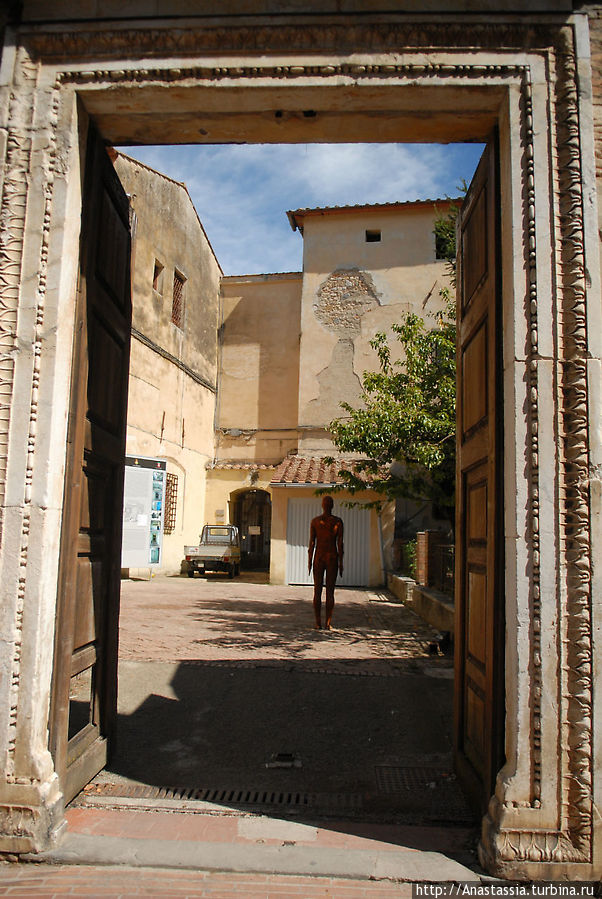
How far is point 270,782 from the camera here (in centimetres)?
412

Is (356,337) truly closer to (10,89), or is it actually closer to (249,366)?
(249,366)

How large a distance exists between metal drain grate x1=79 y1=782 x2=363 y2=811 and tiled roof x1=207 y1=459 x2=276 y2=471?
17436 millimetres

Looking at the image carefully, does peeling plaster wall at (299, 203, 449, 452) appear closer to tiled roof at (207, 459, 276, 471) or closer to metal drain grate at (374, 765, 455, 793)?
tiled roof at (207, 459, 276, 471)

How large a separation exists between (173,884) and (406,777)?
181cm

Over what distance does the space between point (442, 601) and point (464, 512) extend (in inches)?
235

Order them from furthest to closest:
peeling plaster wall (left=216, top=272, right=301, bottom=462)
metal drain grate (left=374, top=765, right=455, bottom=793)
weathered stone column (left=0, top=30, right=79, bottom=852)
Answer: peeling plaster wall (left=216, top=272, right=301, bottom=462), metal drain grate (left=374, top=765, right=455, bottom=793), weathered stone column (left=0, top=30, right=79, bottom=852)

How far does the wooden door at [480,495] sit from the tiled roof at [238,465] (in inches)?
669

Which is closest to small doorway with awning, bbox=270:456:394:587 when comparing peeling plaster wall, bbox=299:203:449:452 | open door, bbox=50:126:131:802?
peeling plaster wall, bbox=299:203:449:452

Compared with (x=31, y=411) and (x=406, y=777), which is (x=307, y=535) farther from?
(x=31, y=411)

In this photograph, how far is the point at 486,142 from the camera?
12.6ft

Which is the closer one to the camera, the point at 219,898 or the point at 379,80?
the point at 219,898

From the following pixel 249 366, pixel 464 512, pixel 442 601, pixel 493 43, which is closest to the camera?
pixel 493 43

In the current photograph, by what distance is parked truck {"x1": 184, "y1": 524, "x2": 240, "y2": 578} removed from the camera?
61.5 feet

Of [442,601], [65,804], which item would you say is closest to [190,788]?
[65,804]
